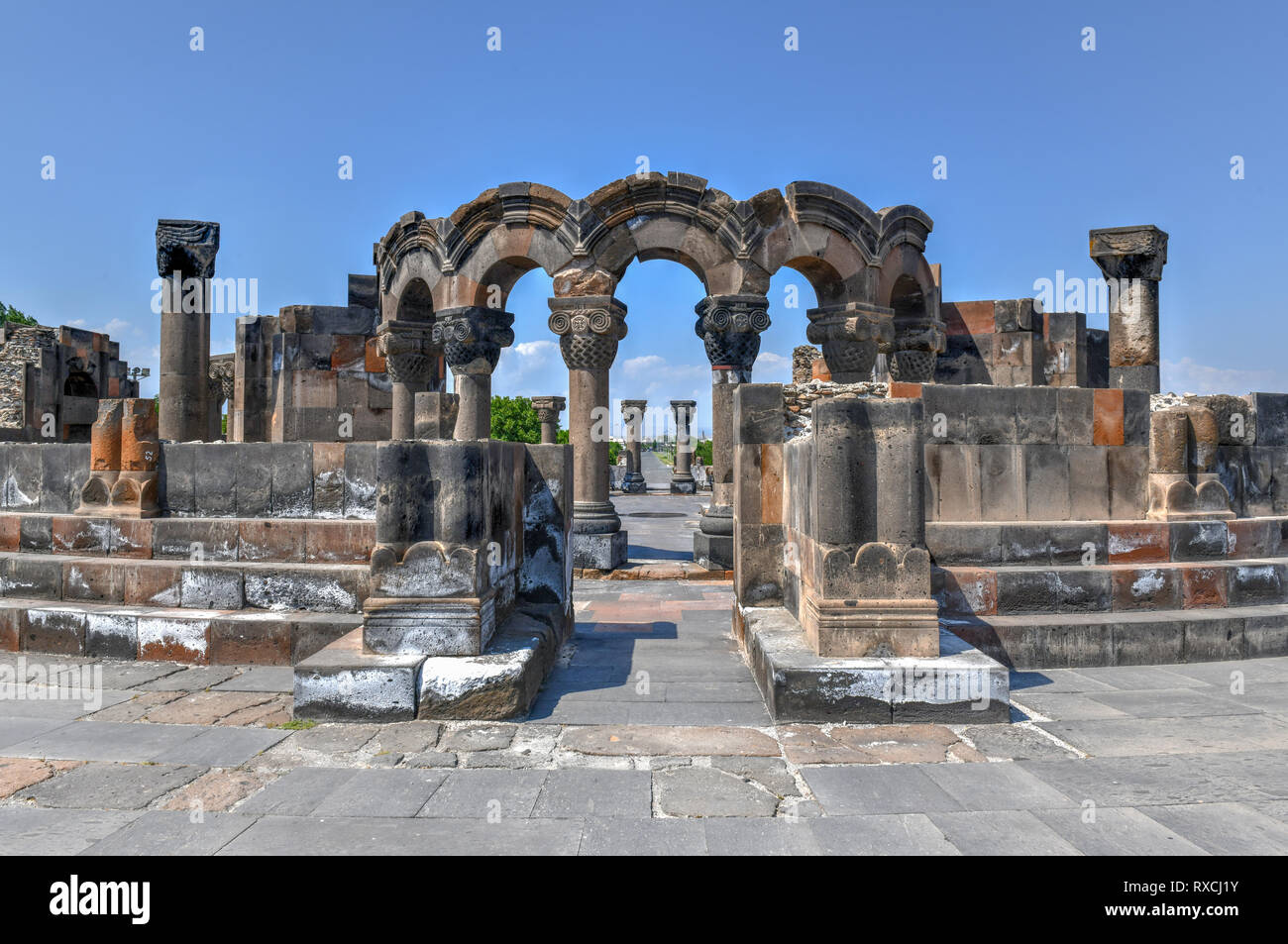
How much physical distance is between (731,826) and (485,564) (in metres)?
2.11

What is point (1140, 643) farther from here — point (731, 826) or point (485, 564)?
point (485, 564)

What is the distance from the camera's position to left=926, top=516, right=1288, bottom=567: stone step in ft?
17.7

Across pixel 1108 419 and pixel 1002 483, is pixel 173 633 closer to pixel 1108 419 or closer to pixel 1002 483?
pixel 1002 483

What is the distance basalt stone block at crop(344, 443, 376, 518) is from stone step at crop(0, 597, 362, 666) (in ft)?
2.69

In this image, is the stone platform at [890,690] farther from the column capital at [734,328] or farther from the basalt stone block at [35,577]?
the column capital at [734,328]

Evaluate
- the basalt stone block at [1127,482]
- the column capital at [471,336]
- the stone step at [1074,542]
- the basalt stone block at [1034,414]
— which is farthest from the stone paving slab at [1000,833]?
the column capital at [471,336]

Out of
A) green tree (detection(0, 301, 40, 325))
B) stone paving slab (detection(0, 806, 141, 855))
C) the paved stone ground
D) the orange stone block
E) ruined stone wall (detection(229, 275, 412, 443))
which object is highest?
green tree (detection(0, 301, 40, 325))

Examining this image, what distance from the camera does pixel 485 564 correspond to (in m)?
4.29

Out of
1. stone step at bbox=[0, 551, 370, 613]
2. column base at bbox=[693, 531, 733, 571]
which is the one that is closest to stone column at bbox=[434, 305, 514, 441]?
column base at bbox=[693, 531, 733, 571]

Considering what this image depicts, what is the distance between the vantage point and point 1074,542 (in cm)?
548

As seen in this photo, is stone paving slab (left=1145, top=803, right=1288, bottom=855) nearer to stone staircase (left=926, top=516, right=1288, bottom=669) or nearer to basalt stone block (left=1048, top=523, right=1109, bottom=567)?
stone staircase (left=926, top=516, right=1288, bottom=669)

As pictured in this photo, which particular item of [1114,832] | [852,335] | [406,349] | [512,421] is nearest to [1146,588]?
[1114,832]

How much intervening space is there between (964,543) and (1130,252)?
7067mm

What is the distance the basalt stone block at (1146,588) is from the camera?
5.32 m
